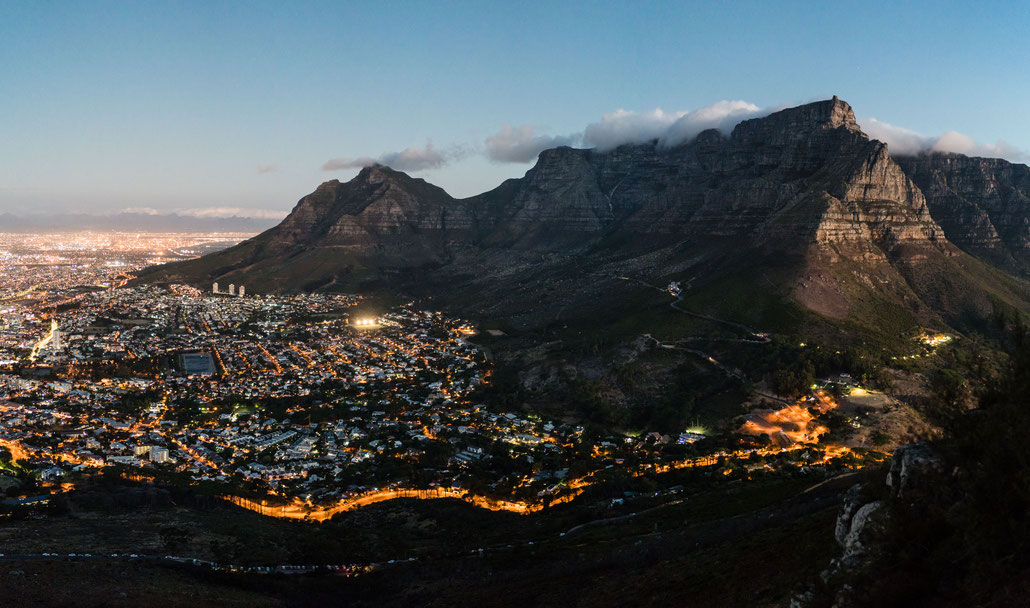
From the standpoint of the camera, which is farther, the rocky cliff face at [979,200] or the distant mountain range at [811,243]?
the rocky cliff face at [979,200]

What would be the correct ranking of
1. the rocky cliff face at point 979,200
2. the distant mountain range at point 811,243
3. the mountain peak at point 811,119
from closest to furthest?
the distant mountain range at point 811,243, the rocky cliff face at point 979,200, the mountain peak at point 811,119

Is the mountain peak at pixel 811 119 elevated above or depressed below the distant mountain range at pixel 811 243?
above

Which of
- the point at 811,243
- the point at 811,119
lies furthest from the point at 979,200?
the point at 811,243

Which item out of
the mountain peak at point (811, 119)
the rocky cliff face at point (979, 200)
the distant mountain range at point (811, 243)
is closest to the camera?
the distant mountain range at point (811, 243)

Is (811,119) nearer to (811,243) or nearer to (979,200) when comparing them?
(979,200)

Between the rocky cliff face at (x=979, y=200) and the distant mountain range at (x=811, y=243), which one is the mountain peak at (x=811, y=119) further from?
the rocky cliff face at (x=979, y=200)

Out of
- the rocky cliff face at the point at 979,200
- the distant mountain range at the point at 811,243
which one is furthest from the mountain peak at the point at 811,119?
the rocky cliff face at the point at 979,200

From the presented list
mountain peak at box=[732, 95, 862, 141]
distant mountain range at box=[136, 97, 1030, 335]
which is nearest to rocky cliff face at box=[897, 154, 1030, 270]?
distant mountain range at box=[136, 97, 1030, 335]

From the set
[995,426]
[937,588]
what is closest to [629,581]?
[937,588]

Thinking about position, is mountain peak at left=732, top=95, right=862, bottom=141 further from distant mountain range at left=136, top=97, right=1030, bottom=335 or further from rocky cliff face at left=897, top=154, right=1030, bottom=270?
rocky cliff face at left=897, top=154, right=1030, bottom=270
